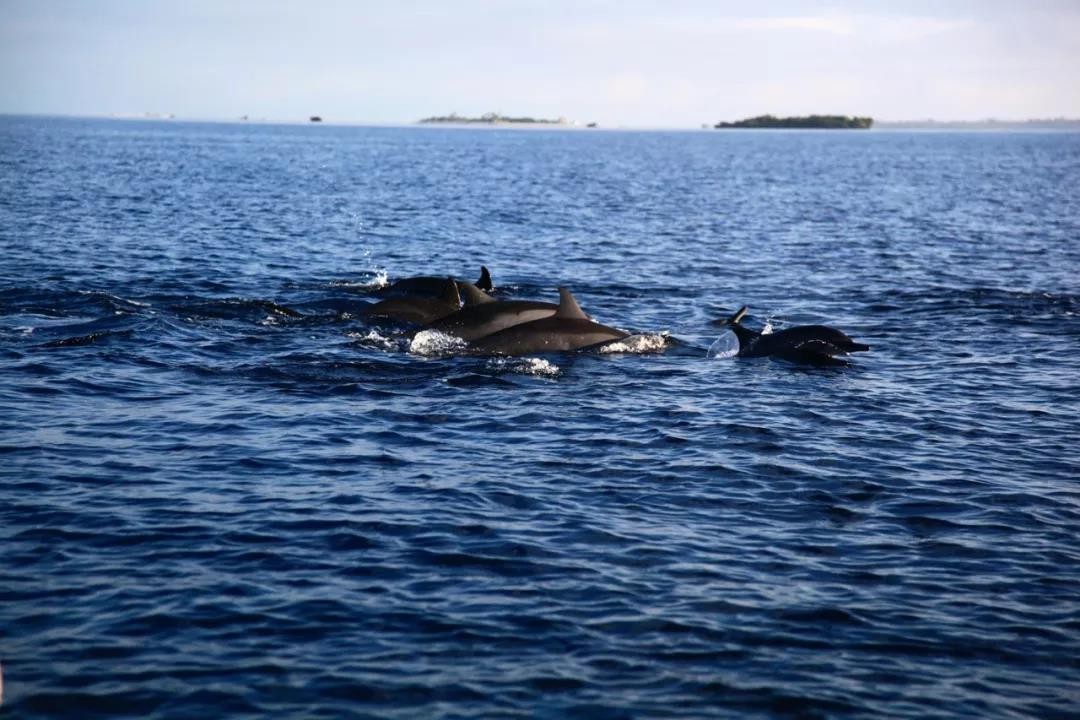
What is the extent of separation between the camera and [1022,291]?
3122cm

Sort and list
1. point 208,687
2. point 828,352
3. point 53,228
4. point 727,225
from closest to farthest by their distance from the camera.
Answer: point 208,687, point 828,352, point 53,228, point 727,225

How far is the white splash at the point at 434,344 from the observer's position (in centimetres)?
2139

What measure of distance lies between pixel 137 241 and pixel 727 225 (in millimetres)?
26252

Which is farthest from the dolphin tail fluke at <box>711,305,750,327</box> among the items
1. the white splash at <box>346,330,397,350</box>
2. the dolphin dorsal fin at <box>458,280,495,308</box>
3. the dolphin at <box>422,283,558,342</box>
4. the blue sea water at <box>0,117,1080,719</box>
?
the white splash at <box>346,330,397,350</box>

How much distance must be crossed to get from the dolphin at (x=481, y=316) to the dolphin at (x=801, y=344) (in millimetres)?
3804

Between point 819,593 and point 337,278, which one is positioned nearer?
point 819,593

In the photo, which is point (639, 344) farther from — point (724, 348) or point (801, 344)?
point (801, 344)

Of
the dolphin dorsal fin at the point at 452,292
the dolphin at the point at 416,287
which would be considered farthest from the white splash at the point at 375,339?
the dolphin at the point at 416,287

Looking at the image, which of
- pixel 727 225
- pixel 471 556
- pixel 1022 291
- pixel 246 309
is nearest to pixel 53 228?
pixel 246 309

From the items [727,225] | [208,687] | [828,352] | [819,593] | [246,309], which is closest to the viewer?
[208,687]

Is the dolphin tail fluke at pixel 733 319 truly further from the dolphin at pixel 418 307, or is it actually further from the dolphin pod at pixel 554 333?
the dolphin at pixel 418 307

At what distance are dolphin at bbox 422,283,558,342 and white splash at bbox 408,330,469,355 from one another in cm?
13

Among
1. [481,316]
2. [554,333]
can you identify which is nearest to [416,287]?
[481,316]

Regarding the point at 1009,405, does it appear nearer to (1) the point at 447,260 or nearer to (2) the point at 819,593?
(2) the point at 819,593
